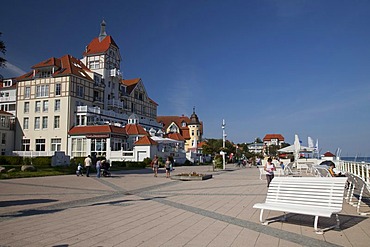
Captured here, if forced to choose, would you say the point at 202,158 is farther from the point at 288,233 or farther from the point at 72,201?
the point at 288,233

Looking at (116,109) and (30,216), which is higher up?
(116,109)

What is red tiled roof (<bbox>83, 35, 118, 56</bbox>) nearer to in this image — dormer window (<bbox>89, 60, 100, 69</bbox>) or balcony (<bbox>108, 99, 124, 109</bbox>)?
dormer window (<bbox>89, 60, 100, 69</bbox>)

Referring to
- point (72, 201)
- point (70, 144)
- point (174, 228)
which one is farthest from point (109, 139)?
point (174, 228)

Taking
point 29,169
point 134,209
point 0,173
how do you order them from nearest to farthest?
1. point 134,209
2. point 0,173
3. point 29,169

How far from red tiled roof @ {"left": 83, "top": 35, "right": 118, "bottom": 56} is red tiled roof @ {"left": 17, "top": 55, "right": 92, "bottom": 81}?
3.46m

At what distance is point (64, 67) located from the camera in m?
50.8

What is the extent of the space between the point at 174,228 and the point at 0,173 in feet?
62.3

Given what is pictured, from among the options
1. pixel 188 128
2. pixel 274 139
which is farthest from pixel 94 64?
pixel 274 139

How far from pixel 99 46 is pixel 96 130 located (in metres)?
18.5

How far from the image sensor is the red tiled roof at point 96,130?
148 feet

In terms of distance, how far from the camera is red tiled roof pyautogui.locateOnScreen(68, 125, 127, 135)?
148 feet

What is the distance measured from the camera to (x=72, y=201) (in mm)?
10961

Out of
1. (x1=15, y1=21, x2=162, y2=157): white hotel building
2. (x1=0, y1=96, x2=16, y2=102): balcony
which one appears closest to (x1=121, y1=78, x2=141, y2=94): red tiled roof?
(x1=15, y1=21, x2=162, y2=157): white hotel building

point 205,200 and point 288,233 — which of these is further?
point 205,200
